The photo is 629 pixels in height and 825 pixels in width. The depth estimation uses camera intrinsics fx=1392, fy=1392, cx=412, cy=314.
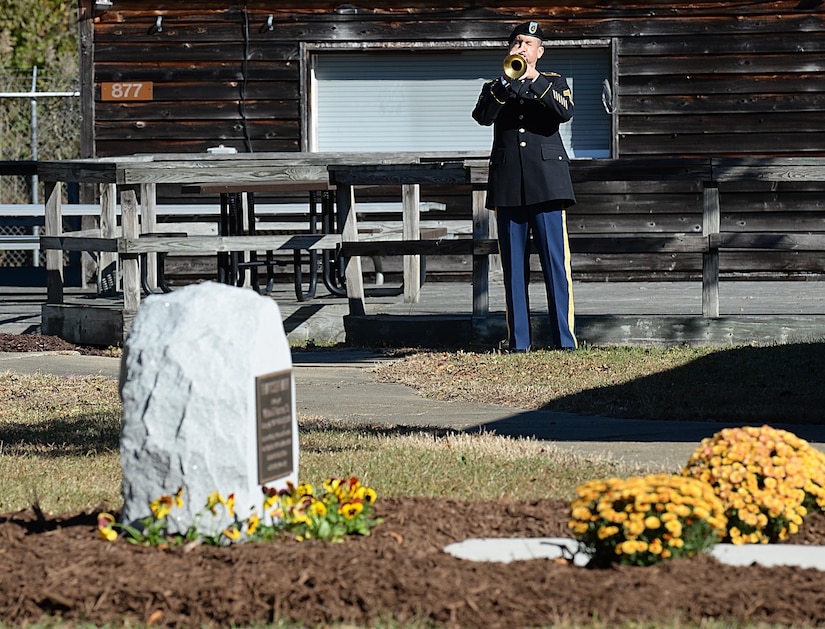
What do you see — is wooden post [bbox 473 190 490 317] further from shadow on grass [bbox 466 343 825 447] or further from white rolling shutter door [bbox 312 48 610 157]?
white rolling shutter door [bbox 312 48 610 157]

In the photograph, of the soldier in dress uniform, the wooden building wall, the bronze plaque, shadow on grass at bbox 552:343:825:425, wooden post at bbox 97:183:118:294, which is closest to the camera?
the bronze plaque

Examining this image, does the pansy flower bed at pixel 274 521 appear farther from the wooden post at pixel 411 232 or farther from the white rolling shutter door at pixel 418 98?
the white rolling shutter door at pixel 418 98

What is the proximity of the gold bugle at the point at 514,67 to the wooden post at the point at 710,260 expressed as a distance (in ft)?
6.02

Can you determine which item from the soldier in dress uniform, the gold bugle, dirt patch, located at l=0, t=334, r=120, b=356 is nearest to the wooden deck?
dirt patch, located at l=0, t=334, r=120, b=356

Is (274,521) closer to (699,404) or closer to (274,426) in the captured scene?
(274,426)

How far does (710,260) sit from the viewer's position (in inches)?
397

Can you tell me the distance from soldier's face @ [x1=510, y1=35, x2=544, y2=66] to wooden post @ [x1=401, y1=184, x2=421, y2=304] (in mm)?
3016

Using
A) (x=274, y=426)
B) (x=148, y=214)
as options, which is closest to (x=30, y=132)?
(x=148, y=214)

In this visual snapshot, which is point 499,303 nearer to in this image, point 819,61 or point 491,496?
point 819,61

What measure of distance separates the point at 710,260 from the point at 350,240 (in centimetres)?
273

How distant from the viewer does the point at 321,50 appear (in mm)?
15242

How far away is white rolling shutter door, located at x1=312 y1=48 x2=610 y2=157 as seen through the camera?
15398 millimetres

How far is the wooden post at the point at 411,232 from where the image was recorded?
12.1 meters

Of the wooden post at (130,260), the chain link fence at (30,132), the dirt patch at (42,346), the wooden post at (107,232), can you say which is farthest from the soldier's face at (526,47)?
the chain link fence at (30,132)
